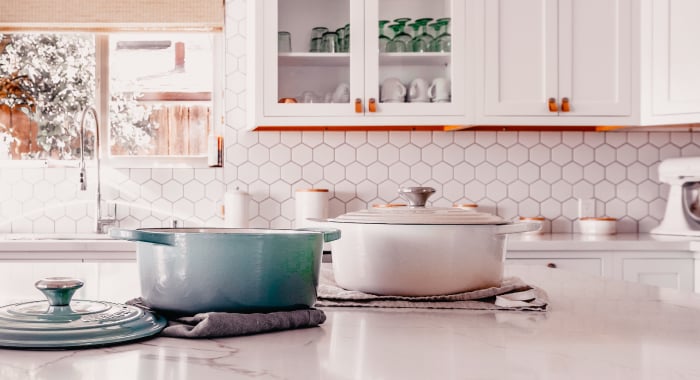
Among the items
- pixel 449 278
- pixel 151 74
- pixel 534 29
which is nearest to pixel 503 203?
pixel 534 29

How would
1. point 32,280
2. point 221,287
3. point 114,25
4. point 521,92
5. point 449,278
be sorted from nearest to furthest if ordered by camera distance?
point 221,287, point 449,278, point 32,280, point 521,92, point 114,25

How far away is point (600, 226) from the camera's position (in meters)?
3.14

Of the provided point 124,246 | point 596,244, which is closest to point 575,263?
point 596,244

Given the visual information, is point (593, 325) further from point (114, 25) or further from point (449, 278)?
point (114, 25)

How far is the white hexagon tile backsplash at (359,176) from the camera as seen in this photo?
3.31m

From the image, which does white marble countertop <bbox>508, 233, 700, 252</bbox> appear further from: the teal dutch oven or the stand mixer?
the teal dutch oven

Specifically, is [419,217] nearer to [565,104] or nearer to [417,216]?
[417,216]

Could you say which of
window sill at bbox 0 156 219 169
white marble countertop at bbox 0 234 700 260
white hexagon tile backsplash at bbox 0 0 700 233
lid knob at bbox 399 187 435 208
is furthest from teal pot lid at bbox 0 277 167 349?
window sill at bbox 0 156 219 169

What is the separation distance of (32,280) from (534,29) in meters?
2.36

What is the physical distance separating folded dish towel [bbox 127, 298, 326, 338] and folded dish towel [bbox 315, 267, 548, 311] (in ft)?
0.57

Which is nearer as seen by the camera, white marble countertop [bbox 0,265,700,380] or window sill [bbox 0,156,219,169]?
white marble countertop [bbox 0,265,700,380]

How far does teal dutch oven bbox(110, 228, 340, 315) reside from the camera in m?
0.76

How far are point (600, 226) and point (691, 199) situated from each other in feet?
1.27

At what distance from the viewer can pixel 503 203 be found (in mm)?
3342
